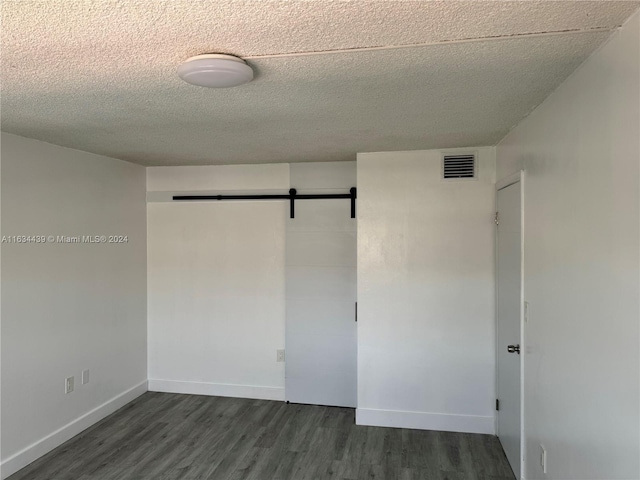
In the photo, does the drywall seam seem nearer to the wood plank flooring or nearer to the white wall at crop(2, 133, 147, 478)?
the white wall at crop(2, 133, 147, 478)

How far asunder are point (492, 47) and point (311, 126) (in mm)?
1363

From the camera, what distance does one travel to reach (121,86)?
1939mm

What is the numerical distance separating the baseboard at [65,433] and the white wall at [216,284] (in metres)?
0.42

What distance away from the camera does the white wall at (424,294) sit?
3445 mm

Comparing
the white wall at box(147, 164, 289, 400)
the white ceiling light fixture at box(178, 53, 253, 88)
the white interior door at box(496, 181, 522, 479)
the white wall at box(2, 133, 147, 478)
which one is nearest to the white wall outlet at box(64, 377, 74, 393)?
the white wall at box(2, 133, 147, 478)

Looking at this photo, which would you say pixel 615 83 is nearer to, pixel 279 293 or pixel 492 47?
pixel 492 47

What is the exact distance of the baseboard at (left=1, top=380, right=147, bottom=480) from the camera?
2.89 m

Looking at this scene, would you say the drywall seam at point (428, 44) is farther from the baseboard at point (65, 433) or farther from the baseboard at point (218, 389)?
the baseboard at point (218, 389)

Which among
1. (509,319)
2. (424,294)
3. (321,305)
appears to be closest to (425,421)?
(424,294)

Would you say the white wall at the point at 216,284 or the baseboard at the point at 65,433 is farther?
the white wall at the point at 216,284

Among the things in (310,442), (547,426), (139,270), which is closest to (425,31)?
(547,426)

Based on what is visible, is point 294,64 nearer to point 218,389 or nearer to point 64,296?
point 64,296

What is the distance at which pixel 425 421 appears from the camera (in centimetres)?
355

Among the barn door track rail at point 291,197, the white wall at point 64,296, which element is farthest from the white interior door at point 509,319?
the white wall at point 64,296
